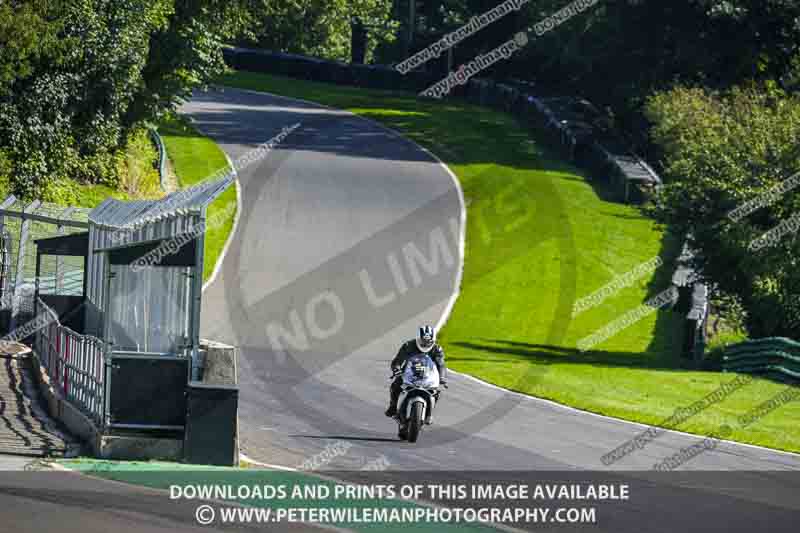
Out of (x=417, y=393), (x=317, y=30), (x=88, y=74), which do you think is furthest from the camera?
A: (x=317, y=30)

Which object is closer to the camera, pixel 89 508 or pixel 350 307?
pixel 89 508

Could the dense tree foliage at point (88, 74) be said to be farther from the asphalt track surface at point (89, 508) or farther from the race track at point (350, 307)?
the asphalt track surface at point (89, 508)

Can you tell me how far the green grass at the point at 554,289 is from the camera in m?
27.0

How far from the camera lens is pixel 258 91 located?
229 ft

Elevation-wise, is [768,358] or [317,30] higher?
[317,30]

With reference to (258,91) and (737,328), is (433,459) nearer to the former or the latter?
(737,328)

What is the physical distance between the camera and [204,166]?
48344 millimetres

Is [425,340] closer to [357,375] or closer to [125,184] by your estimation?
[357,375]

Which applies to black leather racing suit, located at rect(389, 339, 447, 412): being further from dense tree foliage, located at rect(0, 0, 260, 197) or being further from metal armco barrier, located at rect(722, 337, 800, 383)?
dense tree foliage, located at rect(0, 0, 260, 197)

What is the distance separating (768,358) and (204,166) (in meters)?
23.4

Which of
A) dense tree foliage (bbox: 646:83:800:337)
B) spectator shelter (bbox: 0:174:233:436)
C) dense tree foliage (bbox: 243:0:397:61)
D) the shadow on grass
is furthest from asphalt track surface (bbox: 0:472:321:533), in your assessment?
A: dense tree foliage (bbox: 243:0:397:61)

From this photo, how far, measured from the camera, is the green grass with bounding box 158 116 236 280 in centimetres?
3888

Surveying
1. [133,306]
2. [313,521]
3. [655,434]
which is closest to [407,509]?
[313,521]

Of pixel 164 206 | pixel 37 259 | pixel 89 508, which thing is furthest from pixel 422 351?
pixel 37 259
